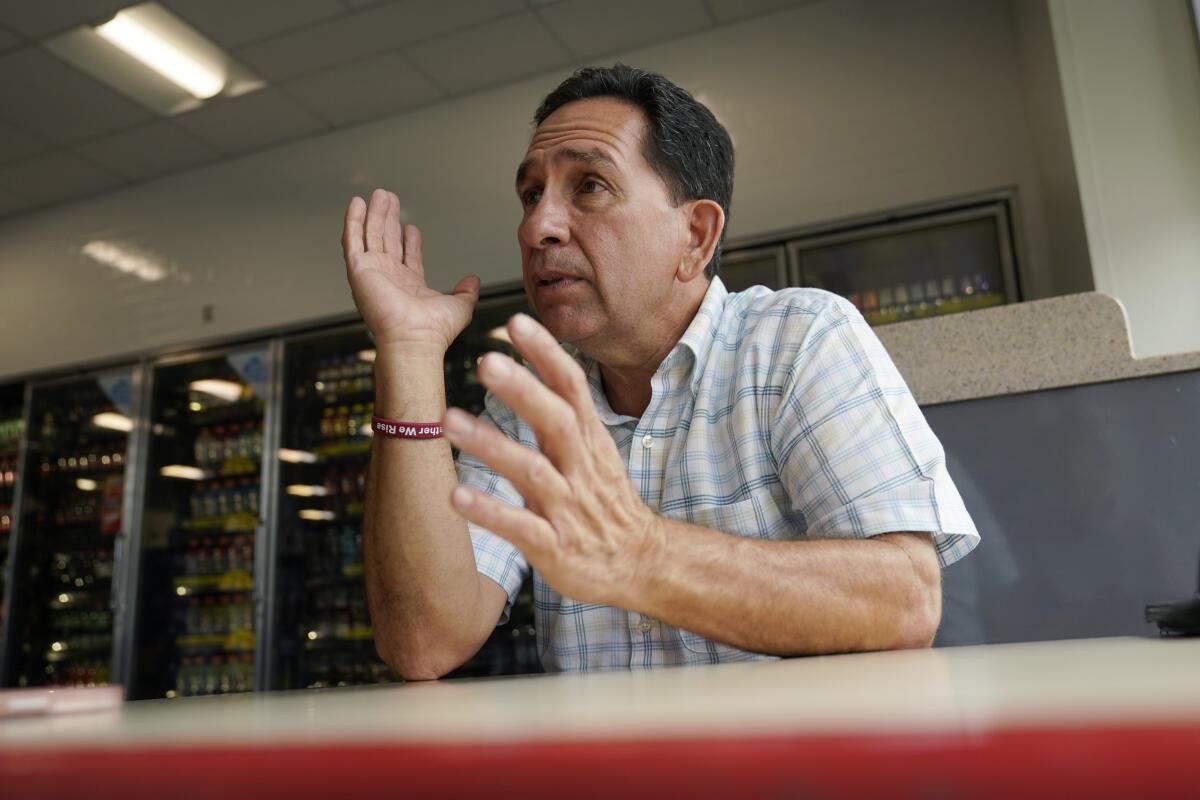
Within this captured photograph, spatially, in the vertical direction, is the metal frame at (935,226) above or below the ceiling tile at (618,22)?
below

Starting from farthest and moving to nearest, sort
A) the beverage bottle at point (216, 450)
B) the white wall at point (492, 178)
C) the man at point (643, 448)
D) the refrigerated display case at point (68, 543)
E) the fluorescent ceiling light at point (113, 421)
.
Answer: the refrigerated display case at point (68, 543) → the fluorescent ceiling light at point (113, 421) → the beverage bottle at point (216, 450) → the white wall at point (492, 178) → the man at point (643, 448)

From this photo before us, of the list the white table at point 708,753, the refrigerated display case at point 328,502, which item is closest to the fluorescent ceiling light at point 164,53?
the refrigerated display case at point 328,502

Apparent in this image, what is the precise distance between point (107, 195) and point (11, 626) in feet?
8.63

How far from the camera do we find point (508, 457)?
1.96ft

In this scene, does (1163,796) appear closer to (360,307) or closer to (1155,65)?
(360,307)

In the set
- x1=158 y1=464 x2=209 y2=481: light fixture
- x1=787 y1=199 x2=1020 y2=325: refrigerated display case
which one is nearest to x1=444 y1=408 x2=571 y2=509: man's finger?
x1=787 y1=199 x2=1020 y2=325: refrigerated display case

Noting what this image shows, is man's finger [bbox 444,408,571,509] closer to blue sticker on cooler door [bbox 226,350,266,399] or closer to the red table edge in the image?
the red table edge

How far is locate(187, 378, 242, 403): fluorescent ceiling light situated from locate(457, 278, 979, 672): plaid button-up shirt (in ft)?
13.1

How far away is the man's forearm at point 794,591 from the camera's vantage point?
0.82 metres

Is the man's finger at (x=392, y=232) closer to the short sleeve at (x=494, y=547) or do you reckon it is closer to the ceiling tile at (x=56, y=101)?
the short sleeve at (x=494, y=547)

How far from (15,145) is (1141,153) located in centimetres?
541

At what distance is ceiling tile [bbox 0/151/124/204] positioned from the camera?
518cm

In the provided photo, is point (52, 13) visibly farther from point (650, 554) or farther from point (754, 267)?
point (650, 554)

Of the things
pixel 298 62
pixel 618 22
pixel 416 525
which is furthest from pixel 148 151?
pixel 416 525
